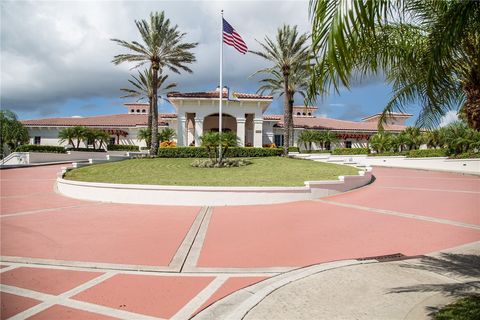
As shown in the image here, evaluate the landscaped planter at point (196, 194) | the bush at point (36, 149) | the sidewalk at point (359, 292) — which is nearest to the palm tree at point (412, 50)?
the sidewalk at point (359, 292)

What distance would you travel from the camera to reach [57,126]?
1663 inches

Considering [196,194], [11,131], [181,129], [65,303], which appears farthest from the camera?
[11,131]

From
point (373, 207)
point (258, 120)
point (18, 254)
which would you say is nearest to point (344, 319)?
point (18, 254)

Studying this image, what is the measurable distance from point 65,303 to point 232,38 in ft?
65.7

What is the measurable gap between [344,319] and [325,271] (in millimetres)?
1512

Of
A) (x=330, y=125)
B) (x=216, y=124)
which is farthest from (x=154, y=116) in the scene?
(x=330, y=125)

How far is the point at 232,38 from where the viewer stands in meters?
21.4

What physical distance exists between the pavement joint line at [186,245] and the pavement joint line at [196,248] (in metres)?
0.05

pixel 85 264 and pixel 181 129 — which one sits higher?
pixel 181 129

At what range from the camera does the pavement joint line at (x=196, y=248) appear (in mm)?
5535

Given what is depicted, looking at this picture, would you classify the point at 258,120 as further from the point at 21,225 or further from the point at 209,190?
the point at 21,225

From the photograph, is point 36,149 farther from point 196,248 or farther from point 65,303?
point 65,303

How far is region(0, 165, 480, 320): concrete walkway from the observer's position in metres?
4.02

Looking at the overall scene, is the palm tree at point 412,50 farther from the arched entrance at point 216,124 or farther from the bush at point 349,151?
the bush at point 349,151
